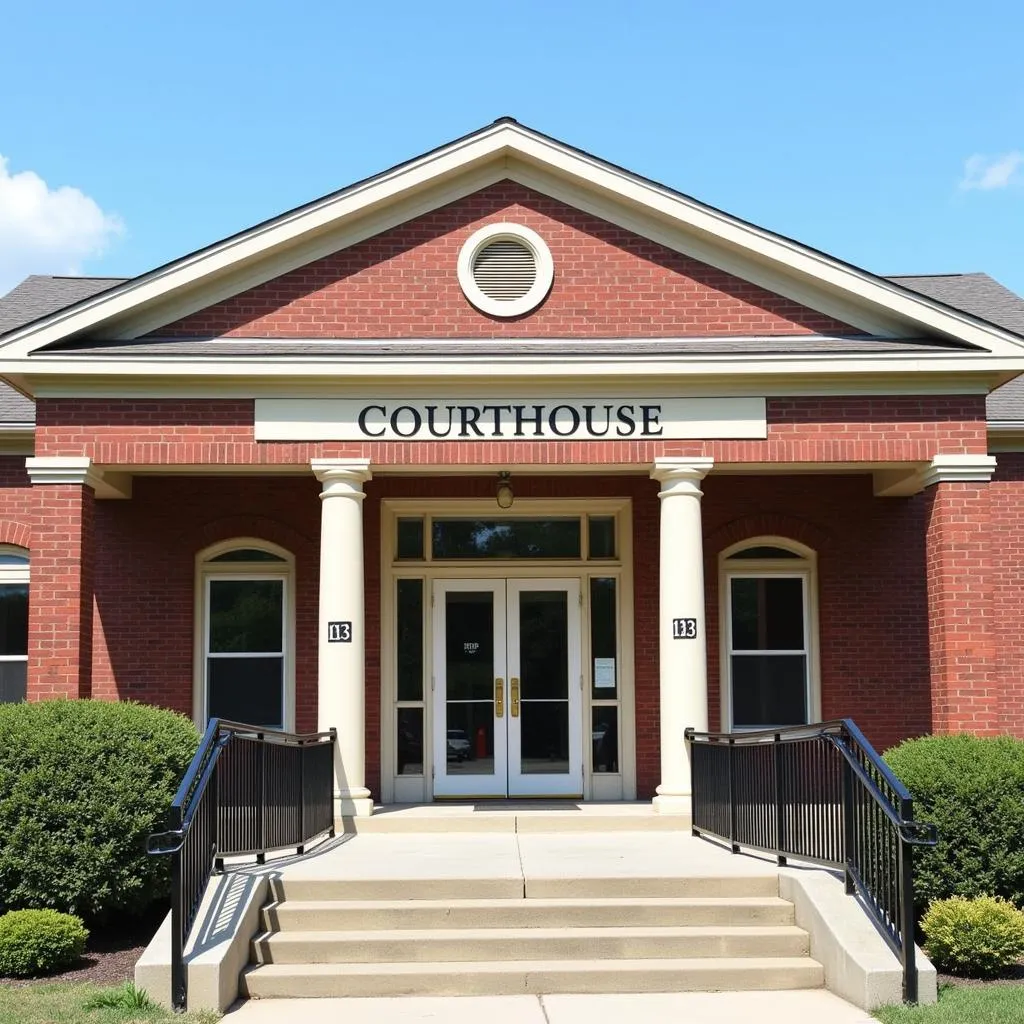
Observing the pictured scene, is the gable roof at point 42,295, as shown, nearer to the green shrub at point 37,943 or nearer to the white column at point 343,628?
the white column at point 343,628

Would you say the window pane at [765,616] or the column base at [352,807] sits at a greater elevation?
the window pane at [765,616]

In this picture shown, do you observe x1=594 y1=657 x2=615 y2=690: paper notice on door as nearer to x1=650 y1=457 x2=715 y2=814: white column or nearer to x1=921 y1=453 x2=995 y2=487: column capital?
x1=650 y1=457 x2=715 y2=814: white column

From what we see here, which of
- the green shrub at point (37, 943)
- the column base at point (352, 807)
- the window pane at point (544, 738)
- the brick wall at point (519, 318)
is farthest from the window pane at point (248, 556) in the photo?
the green shrub at point (37, 943)

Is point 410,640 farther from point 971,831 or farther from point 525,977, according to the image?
point 971,831

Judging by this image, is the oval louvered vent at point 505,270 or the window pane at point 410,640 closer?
the oval louvered vent at point 505,270

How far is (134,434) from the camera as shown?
13.2 m

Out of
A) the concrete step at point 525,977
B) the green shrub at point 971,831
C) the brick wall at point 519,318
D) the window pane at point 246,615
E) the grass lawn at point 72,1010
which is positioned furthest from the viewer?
the window pane at point 246,615

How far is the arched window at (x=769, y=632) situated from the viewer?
15836 mm

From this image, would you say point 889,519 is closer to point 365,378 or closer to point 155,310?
point 365,378

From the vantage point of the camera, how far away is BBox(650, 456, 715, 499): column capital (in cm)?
1328


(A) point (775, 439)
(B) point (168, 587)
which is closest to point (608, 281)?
(A) point (775, 439)

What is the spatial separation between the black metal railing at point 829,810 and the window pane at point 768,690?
384cm

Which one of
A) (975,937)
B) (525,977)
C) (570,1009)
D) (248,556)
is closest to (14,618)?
(248,556)

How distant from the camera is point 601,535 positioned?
1589 cm
